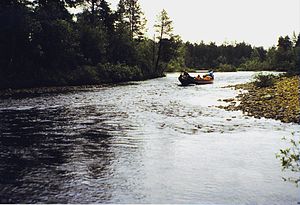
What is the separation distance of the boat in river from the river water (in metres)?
28.7

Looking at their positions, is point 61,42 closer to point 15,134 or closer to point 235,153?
point 15,134

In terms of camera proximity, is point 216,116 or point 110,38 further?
point 110,38

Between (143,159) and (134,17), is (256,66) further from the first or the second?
(143,159)

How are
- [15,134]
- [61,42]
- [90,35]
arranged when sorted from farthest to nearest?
[90,35] → [61,42] → [15,134]

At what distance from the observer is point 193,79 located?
172ft

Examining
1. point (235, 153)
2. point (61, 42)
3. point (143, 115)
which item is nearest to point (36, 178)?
point (235, 153)

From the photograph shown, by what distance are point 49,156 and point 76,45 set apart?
43342 millimetres

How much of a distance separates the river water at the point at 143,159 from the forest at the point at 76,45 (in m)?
25.2

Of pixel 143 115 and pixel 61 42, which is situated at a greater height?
pixel 61 42

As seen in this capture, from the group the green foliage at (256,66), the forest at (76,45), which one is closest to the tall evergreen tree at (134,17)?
the forest at (76,45)

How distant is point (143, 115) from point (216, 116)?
4.69 m

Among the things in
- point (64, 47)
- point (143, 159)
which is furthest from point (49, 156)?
point (64, 47)

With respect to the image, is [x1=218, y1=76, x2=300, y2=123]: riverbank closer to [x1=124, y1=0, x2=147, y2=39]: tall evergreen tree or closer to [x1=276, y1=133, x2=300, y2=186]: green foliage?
[x1=276, y1=133, x2=300, y2=186]: green foliage

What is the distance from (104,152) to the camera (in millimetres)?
12531
